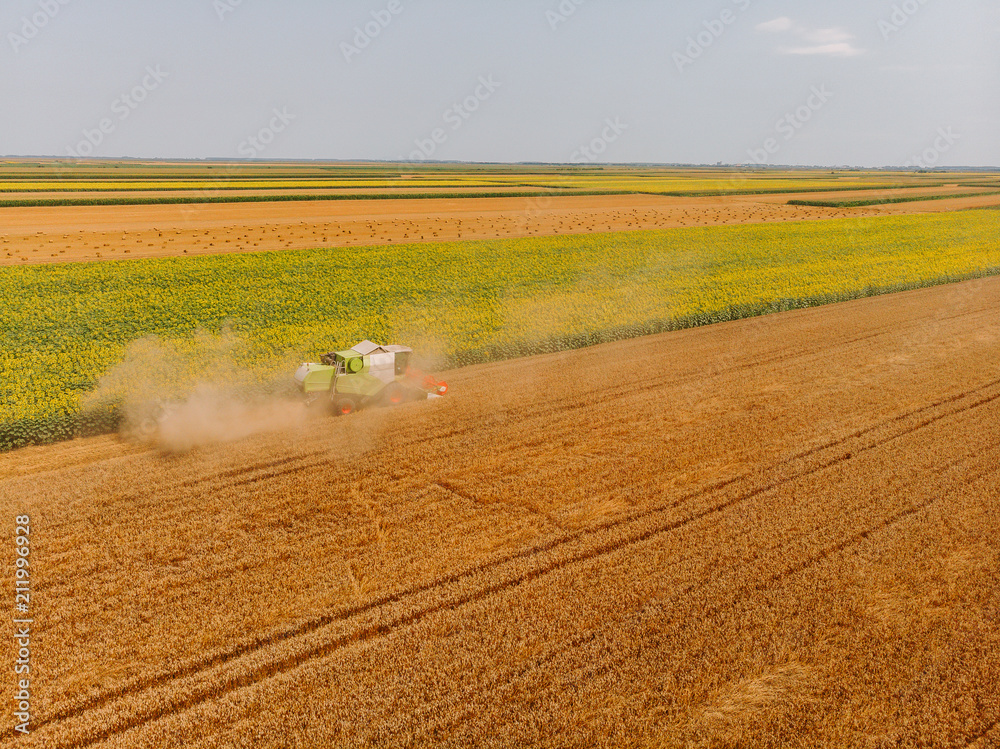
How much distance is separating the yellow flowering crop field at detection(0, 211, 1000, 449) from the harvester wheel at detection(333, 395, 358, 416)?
3.07 m

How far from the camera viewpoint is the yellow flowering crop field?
18.2 m

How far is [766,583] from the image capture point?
9148 millimetres

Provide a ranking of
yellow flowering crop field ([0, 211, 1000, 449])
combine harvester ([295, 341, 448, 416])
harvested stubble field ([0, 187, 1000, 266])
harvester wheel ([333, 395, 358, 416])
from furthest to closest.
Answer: harvested stubble field ([0, 187, 1000, 266]) < yellow flowering crop field ([0, 211, 1000, 449]) < harvester wheel ([333, 395, 358, 416]) < combine harvester ([295, 341, 448, 416])

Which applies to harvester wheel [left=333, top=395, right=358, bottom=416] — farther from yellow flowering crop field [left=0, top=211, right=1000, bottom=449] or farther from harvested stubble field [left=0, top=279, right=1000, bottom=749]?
yellow flowering crop field [left=0, top=211, right=1000, bottom=449]

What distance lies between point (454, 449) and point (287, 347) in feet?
28.0

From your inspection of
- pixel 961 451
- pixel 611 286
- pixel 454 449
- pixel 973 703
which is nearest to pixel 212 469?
pixel 454 449

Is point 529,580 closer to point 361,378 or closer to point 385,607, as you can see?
point 385,607

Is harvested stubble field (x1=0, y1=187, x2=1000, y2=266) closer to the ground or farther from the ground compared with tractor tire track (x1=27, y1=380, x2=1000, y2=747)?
farther from the ground

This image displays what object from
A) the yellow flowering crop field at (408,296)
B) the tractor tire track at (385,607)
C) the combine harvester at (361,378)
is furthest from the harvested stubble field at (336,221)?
the tractor tire track at (385,607)

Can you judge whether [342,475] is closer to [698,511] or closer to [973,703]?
[698,511]

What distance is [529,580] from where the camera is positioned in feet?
30.3

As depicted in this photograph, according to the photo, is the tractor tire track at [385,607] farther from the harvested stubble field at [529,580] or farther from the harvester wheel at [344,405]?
the harvester wheel at [344,405]

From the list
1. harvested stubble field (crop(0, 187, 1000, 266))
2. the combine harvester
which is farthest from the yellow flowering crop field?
harvested stubble field (crop(0, 187, 1000, 266))

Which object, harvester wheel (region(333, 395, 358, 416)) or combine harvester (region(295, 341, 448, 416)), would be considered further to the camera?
harvester wheel (region(333, 395, 358, 416))
